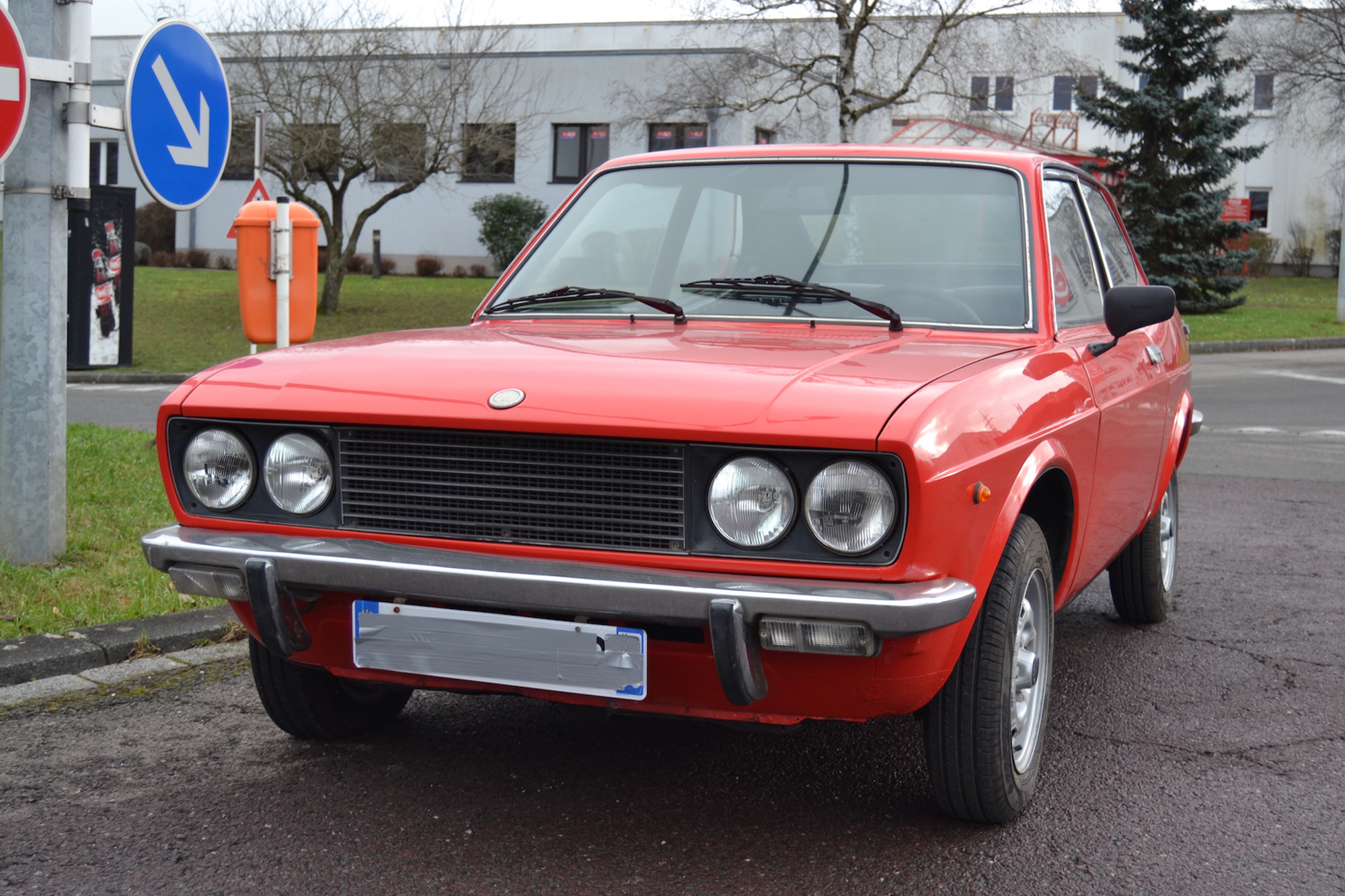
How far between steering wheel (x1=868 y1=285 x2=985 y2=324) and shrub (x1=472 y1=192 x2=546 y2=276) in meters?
30.8

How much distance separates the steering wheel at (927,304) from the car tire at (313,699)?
1.80m

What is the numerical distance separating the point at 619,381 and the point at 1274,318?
26437 millimetres

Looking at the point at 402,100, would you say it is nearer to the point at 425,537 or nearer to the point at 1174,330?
the point at 1174,330

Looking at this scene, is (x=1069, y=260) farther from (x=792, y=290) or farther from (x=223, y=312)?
(x=223, y=312)

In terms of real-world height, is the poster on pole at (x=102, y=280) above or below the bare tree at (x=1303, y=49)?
below

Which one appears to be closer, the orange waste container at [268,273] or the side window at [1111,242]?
the side window at [1111,242]

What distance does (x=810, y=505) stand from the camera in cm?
271

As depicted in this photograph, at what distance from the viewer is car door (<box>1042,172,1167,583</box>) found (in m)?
3.89

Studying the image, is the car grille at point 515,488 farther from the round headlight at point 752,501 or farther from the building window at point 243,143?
the building window at point 243,143

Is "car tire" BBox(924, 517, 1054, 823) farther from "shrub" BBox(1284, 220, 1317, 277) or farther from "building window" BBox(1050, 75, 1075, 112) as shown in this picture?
"building window" BBox(1050, 75, 1075, 112)

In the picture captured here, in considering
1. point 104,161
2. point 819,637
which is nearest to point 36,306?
point 819,637

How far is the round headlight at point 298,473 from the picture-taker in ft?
10.2

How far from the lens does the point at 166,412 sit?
321 cm

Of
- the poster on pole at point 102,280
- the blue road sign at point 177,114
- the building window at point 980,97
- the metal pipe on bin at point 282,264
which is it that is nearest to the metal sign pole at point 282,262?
the metal pipe on bin at point 282,264
